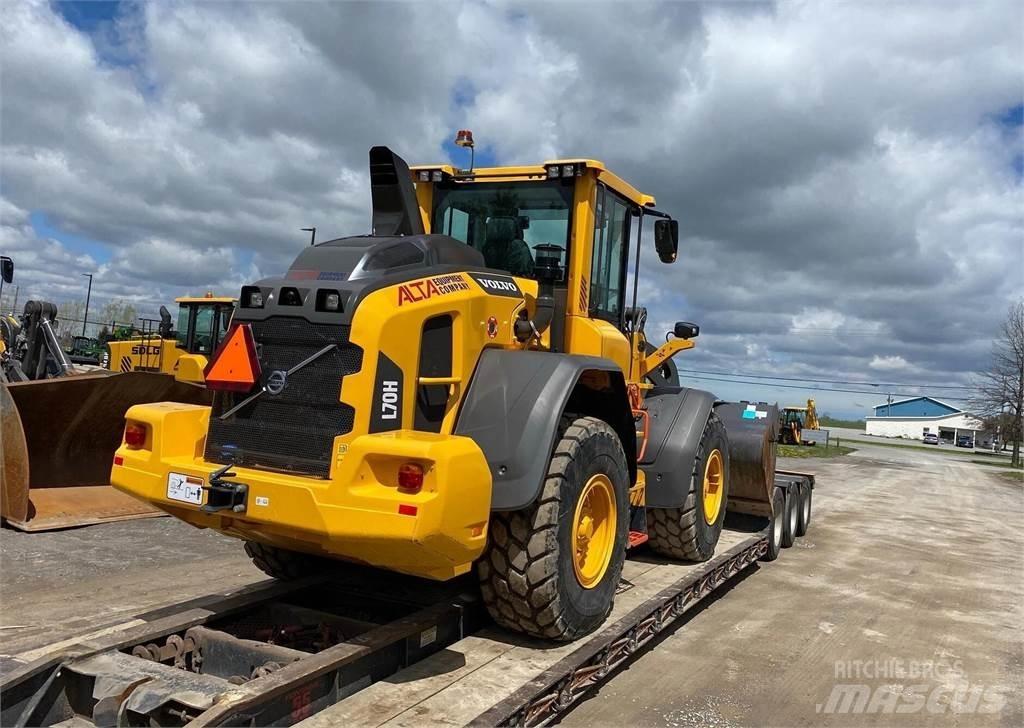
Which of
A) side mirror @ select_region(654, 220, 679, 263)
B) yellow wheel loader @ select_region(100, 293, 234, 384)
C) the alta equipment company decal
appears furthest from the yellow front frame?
yellow wheel loader @ select_region(100, 293, 234, 384)

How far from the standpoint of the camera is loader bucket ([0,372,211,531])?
764 centimetres

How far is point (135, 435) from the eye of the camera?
403cm

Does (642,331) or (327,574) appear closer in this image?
(327,574)

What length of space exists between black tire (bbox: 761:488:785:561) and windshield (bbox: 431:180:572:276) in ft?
13.8

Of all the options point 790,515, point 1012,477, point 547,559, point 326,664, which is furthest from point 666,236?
point 1012,477

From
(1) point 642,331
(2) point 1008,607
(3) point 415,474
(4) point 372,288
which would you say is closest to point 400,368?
(4) point 372,288

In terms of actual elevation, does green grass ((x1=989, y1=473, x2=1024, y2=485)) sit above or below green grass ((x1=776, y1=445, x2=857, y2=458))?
below

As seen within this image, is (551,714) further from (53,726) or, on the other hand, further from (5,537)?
(5,537)

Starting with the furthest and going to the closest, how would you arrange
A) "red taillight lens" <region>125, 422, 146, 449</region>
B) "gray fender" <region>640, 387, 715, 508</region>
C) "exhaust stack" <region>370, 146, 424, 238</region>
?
1. "gray fender" <region>640, 387, 715, 508</region>
2. "exhaust stack" <region>370, 146, 424, 238</region>
3. "red taillight lens" <region>125, 422, 146, 449</region>

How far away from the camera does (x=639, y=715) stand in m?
4.06

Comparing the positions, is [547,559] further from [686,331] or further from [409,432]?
[686,331]

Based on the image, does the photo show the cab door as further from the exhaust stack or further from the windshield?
the exhaust stack

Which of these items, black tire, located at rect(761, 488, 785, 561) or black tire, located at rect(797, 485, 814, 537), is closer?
black tire, located at rect(761, 488, 785, 561)

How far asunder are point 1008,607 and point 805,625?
247 centimetres
